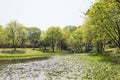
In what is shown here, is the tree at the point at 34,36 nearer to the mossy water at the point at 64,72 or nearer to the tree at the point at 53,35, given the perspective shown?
the tree at the point at 53,35

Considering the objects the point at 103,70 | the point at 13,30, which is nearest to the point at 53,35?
the point at 13,30

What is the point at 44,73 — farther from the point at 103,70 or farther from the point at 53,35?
the point at 53,35

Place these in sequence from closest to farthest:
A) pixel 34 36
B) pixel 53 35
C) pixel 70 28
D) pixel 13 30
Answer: pixel 13 30 → pixel 53 35 → pixel 34 36 → pixel 70 28

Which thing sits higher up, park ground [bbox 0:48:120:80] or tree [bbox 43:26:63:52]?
tree [bbox 43:26:63:52]

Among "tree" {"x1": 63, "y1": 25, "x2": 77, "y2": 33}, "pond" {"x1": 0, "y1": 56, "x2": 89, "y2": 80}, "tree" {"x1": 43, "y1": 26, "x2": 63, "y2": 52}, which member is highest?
"tree" {"x1": 63, "y1": 25, "x2": 77, "y2": 33}

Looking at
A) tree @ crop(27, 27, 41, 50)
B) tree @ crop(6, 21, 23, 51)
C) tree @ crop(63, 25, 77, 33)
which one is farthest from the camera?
tree @ crop(63, 25, 77, 33)

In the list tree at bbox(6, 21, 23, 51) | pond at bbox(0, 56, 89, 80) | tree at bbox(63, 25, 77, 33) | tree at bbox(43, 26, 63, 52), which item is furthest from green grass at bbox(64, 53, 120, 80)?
tree at bbox(63, 25, 77, 33)

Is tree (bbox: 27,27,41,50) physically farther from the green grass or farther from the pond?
the pond

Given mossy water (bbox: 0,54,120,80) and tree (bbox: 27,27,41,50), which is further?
tree (bbox: 27,27,41,50)

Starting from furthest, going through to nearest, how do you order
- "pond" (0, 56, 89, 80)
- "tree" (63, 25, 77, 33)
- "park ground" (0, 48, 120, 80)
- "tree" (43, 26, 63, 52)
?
"tree" (63, 25, 77, 33) → "tree" (43, 26, 63, 52) → "pond" (0, 56, 89, 80) → "park ground" (0, 48, 120, 80)

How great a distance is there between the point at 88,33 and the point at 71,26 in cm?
11349

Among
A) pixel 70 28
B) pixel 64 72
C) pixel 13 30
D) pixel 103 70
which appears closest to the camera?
pixel 64 72

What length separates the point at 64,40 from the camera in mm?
140875

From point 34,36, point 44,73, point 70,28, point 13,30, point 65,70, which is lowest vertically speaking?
point 44,73
